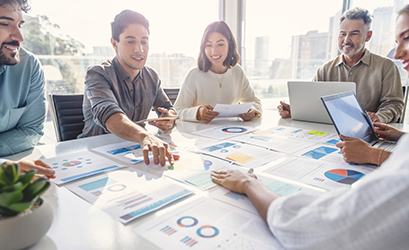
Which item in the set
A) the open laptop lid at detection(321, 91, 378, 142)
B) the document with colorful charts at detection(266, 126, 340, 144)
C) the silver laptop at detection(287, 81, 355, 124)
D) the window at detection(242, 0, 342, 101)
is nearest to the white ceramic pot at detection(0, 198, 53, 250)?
the open laptop lid at detection(321, 91, 378, 142)

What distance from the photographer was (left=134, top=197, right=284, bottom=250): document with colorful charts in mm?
514

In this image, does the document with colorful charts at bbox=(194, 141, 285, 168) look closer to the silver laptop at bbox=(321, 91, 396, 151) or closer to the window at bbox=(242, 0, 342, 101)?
the silver laptop at bbox=(321, 91, 396, 151)

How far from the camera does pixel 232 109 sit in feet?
5.64

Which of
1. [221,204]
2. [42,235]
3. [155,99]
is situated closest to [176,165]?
[221,204]

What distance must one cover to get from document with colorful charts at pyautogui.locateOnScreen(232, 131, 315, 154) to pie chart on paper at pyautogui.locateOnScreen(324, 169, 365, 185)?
0.23m

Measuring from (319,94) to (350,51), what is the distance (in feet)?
2.96

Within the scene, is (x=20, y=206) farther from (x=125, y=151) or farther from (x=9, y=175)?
(x=125, y=151)

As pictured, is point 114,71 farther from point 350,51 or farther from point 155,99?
point 350,51

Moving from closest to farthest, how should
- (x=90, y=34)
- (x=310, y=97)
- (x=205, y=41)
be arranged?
(x=310, y=97) < (x=205, y=41) < (x=90, y=34)

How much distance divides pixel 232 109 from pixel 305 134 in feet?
1.65

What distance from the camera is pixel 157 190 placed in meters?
0.75

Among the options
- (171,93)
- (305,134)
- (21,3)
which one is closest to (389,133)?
(305,134)

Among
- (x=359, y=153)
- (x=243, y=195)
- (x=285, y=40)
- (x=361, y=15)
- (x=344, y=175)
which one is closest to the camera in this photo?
(x=243, y=195)

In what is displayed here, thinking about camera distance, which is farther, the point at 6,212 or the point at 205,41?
the point at 205,41
